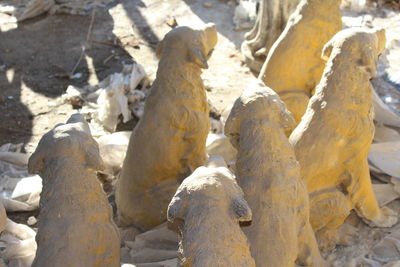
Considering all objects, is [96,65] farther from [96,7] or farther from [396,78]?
[396,78]

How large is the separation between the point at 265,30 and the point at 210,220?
534 cm

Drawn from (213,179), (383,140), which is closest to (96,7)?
(383,140)

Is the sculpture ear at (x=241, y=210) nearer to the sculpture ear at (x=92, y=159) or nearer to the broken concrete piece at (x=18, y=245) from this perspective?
the sculpture ear at (x=92, y=159)

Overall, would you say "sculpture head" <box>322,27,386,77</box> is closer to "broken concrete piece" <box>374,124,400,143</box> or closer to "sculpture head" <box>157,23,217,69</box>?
"sculpture head" <box>157,23,217,69</box>

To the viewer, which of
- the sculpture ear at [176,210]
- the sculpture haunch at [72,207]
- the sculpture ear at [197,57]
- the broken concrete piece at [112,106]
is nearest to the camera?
the sculpture ear at [176,210]

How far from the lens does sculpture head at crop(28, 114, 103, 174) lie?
2.89 meters

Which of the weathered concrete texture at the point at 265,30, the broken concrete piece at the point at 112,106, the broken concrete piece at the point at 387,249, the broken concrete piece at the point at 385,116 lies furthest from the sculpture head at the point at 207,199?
the weathered concrete texture at the point at 265,30

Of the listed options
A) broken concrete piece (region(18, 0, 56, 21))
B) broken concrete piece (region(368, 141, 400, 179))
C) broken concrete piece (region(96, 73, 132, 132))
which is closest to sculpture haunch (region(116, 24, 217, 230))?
broken concrete piece (region(368, 141, 400, 179))

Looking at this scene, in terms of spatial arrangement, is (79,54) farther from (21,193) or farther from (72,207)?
(72,207)

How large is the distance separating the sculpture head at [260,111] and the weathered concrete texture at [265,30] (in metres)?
4.13

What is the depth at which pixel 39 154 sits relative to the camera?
2943 millimetres

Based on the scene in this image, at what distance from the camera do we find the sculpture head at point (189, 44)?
3.89m

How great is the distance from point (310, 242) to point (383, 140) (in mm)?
2232

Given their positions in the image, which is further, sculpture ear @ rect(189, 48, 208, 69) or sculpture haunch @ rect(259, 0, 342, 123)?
sculpture haunch @ rect(259, 0, 342, 123)
